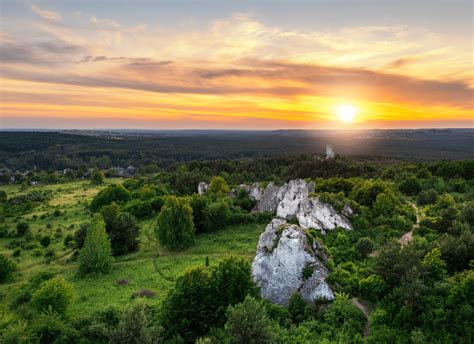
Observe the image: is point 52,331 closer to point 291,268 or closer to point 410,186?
point 291,268

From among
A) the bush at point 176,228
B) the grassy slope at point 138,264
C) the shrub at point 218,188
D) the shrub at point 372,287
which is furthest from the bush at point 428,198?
the bush at point 176,228

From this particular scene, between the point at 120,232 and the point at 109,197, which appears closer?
the point at 120,232

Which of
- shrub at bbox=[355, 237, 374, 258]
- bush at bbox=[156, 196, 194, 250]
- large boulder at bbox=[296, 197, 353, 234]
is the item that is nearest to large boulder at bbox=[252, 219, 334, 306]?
shrub at bbox=[355, 237, 374, 258]

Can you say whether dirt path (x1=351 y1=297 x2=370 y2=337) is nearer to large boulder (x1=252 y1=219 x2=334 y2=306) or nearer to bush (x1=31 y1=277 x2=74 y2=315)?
large boulder (x1=252 y1=219 x2=334 y2=306)

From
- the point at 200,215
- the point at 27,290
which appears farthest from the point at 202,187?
the point at 27,290

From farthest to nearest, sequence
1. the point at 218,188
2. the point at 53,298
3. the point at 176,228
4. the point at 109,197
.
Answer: the point at 109,197, the point at 218,188, the point at 176,228, the point at 53,298

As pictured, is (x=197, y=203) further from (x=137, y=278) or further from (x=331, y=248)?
(x=331, y=248)
